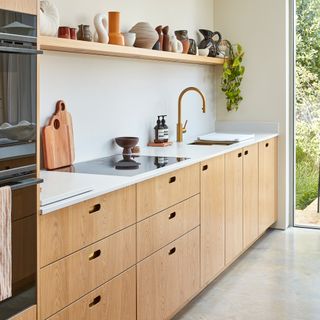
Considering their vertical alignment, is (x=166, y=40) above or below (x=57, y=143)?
above

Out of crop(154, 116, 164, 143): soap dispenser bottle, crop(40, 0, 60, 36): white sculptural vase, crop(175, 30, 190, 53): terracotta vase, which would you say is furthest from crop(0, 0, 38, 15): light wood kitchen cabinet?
Result: crop(175, 30, 190, 53): terracotta vase

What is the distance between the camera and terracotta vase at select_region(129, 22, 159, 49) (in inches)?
144

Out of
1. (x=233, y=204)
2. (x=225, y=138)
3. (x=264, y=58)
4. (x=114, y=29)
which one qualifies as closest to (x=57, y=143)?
(x=114, y=29)

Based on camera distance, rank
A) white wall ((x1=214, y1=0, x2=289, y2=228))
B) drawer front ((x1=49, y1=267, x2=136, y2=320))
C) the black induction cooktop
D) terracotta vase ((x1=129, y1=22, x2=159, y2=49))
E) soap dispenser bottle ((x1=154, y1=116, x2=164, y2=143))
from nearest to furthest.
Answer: drawer front ((x1=49, y1=267, x2=136, y2=320)) < the black induction cooktop < terracotta vase ((x1=129, y1=22, x2=159, y2=49)) < soap dispenser bottle ((x1=154, y1=116, x2=164, y2=143)) < white wall ((x1=214, y1=0, x2=289, y2=228))

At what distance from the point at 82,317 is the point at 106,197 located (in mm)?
499

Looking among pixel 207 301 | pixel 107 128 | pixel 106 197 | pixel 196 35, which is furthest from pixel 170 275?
pixel 196 35

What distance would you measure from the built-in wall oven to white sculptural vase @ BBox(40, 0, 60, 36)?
2.97 ft

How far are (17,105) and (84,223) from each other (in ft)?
2.10

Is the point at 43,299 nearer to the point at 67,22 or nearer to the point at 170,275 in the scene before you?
the point at 170,275

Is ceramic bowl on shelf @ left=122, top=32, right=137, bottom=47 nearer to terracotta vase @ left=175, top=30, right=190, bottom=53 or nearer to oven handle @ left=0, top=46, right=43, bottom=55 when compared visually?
terracotta vase @ left=175, top=30, right=190, bottom=53

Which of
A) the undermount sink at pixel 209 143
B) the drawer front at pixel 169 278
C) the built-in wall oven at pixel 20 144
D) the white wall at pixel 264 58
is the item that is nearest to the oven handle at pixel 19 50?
the built-in wall oven at pixel 20 144

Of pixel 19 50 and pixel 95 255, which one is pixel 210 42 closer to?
pixel 95 255

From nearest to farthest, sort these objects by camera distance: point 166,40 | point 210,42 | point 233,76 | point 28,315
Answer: point 28,315 < point 166,40 < point 210,42 < point 233,76

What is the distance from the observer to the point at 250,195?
4.53 metres
